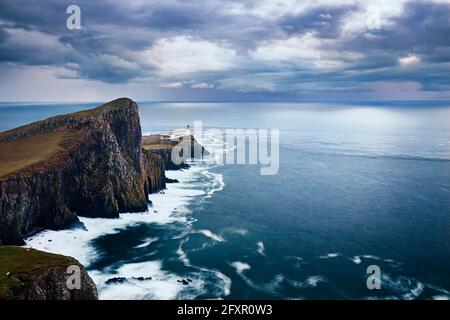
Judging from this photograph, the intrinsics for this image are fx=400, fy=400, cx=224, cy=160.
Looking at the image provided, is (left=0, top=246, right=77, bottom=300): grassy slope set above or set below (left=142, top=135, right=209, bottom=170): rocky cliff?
below

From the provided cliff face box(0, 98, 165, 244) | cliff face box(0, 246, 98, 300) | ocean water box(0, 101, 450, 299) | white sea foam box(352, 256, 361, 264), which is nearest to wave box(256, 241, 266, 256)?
ocean water box(0, 101, 450, 299)

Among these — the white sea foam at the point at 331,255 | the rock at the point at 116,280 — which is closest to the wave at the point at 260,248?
the white sea foam at the point at 331,255

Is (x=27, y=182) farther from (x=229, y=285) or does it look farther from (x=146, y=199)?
(x=229, y=285)

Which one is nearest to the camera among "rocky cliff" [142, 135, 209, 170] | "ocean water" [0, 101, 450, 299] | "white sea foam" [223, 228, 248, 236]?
"ocean water" [0, 101, 450, 299]

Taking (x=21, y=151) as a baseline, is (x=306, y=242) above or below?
below

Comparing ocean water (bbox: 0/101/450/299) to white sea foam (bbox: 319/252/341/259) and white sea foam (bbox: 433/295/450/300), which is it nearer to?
white sea foam (bbox: 433/295/450/300)
